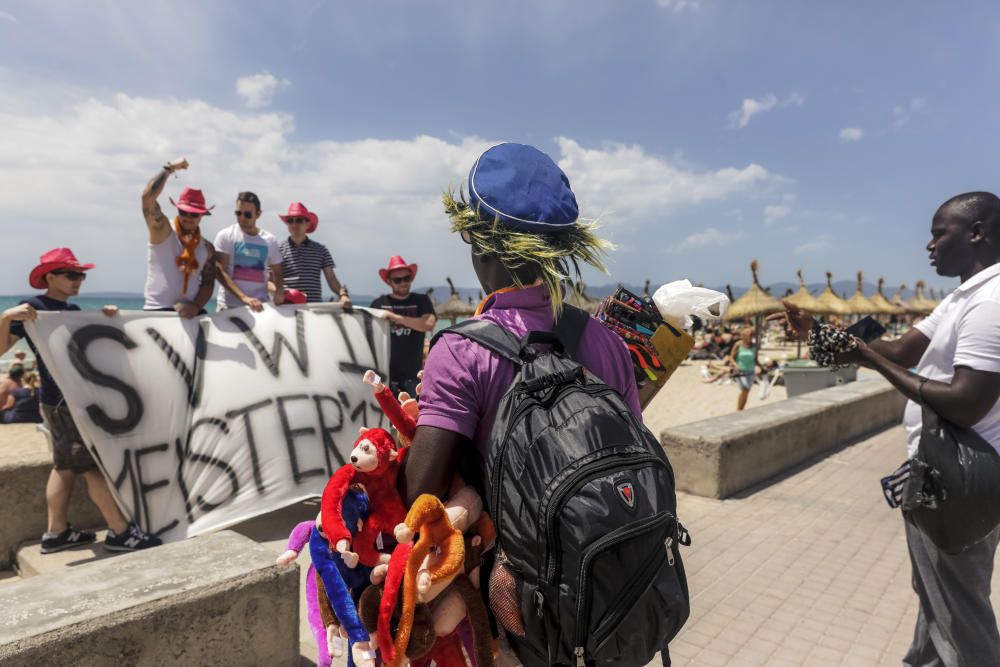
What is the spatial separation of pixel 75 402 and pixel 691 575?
4140 mm

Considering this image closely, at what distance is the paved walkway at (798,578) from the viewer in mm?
3406

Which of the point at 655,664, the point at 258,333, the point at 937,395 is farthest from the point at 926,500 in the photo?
the point at 258,333

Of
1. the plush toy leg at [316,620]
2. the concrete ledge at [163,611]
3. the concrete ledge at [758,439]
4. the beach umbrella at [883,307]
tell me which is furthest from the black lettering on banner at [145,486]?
the beach umbrella at [883,307]

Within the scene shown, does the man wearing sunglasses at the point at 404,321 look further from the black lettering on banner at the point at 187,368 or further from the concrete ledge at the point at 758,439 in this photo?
the concrete ledge at the point at 758,439

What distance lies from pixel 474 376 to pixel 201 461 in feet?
12.2

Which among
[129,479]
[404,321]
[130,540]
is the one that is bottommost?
[130,540]

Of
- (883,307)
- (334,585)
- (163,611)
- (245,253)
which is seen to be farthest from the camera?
(883,307)

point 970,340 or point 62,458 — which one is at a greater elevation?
point 970,340

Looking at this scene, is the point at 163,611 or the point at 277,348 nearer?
the point at 163,611

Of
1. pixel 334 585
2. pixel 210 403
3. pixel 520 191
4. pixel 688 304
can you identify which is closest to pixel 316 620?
pixel 334 585

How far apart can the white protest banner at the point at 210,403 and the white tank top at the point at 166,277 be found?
7.6 inches

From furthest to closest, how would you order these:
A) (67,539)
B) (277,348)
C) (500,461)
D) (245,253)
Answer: (245,253), (277,348), (67,539), (500,461)

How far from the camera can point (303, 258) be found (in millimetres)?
6207

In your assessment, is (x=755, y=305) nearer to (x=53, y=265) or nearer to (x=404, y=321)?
(x=404, y=321)
